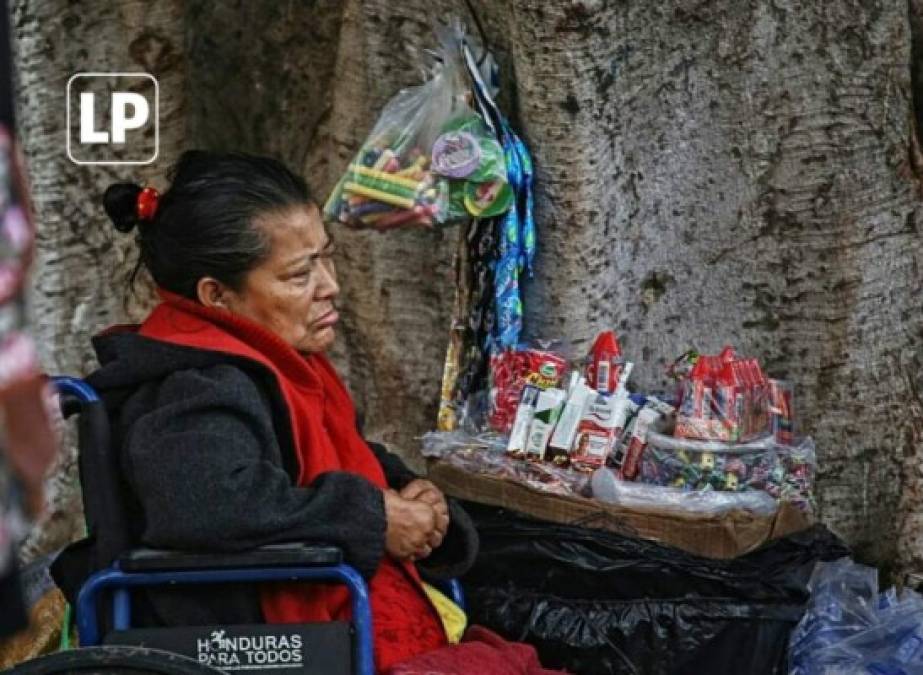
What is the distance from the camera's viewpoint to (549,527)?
4234mm

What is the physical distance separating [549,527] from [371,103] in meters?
1.53

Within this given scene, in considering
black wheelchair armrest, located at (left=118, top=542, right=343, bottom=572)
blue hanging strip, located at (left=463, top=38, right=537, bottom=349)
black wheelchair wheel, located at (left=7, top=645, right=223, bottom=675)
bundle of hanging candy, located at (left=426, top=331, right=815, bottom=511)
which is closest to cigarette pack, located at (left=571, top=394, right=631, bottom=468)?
bundle of hanging candy, located at (left=426, top=331, right=815, bottom=511)

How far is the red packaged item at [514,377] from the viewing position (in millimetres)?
4523

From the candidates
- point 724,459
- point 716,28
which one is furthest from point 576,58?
point 724,459

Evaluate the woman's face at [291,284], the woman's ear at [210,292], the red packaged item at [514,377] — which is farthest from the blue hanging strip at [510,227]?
the woman's ear at [210,292]

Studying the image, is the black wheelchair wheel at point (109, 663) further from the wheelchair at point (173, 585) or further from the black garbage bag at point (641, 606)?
the black garbage bag at point (641, 606)

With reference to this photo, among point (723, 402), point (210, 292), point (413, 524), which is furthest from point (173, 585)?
point (723, 402)

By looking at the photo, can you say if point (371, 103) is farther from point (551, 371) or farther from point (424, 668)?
point (424, 668)

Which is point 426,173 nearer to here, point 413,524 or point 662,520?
point 662,520

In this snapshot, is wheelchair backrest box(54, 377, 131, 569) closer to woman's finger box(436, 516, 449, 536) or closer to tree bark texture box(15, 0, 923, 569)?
woman's finger box(436, 516, 449, 536)

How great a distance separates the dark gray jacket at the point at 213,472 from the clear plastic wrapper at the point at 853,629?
1.16 m

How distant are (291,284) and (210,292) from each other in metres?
0.16

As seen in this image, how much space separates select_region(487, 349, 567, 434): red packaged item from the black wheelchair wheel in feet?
4.64

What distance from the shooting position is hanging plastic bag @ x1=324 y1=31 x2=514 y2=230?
4.59m
